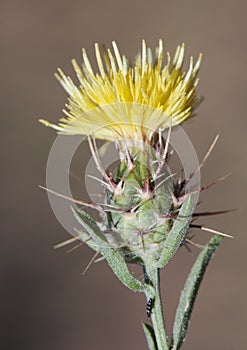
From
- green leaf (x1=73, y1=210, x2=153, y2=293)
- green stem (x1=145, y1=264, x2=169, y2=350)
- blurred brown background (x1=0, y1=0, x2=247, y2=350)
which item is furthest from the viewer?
blurred brown background (x1=0, y1=0, x2=247, y2=350)

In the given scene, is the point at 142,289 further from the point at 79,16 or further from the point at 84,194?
the point at 79,16

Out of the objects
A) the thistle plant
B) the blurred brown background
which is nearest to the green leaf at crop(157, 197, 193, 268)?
the thistle plant

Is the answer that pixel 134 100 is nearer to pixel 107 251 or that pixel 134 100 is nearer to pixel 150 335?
pixel 107 251

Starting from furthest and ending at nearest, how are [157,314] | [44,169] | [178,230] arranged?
1. [44,169]
2. [157,314]
3. [178,230]

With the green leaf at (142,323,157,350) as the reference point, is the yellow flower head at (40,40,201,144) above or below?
above

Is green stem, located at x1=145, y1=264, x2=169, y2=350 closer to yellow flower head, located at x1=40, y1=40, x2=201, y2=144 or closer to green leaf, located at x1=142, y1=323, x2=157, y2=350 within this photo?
green leaf, located at x1=142, y1=323, x2=157, y2=350

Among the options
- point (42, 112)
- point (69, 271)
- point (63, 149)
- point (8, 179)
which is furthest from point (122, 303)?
point (63, 149)

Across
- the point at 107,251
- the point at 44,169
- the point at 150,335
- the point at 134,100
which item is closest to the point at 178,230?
the point at 107,251

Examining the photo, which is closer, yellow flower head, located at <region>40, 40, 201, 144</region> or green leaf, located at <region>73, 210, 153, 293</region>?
green leaf, located at <region>73, 210, 153, 293</region>
